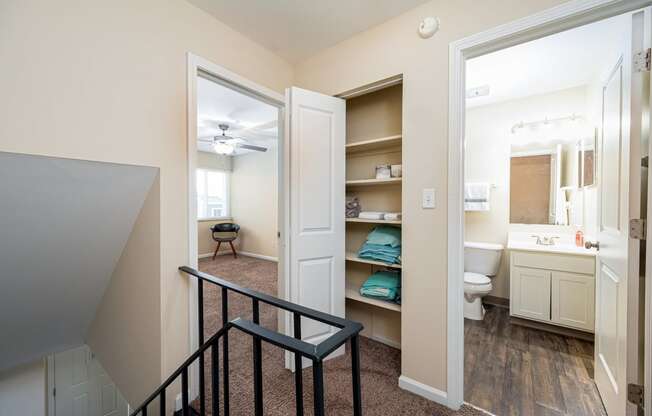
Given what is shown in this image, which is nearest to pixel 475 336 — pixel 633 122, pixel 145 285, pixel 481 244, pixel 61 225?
pixel 481 244

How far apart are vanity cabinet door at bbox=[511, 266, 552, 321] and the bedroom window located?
5786mm

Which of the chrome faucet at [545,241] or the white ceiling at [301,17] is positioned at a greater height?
the white ceiling at [301,17]

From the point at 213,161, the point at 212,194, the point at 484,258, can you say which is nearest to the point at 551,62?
the point at 484,258

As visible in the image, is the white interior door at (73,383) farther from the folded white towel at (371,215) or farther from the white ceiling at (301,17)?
the white ceiling at (301,17)

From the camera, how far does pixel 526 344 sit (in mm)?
2330

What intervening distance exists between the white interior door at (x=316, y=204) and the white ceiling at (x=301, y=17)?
1.44 feet

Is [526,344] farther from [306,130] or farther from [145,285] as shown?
[145,285]

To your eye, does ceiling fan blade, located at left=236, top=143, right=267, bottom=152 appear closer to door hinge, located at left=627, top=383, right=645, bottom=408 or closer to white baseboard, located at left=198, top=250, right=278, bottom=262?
white baseboard, located at left=198, top=250, right=278, bottom=262

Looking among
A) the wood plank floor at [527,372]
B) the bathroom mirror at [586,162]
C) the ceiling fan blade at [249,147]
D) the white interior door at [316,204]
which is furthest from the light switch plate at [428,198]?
the ceiling fan blade at [249,147]

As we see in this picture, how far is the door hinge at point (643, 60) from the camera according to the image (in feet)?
3.85

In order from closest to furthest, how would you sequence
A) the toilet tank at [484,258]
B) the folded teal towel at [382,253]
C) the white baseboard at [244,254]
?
the folded teal towel at [382,253]
the toilet tank at [484,258]
the white baseboard at [244,254]

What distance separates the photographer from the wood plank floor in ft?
5.32

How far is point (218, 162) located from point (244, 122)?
2517 millimetres

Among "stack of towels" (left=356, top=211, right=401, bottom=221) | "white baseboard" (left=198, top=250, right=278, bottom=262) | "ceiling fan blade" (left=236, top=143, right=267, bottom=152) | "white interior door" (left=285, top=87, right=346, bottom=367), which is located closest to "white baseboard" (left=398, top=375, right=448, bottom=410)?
"white interior door" (left=285, top=87, right=346, bottom=367)
